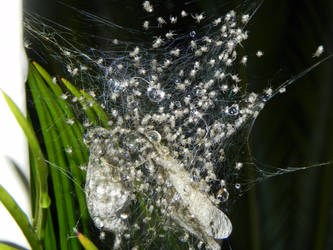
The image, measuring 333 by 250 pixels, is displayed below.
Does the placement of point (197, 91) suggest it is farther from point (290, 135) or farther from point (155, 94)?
point (290, 135)

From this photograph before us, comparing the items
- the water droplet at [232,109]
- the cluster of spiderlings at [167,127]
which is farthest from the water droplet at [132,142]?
the water droplet at [232,109]

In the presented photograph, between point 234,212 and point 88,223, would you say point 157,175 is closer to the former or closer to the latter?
point 88,223

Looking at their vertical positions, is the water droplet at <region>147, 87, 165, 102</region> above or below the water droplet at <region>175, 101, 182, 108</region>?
above

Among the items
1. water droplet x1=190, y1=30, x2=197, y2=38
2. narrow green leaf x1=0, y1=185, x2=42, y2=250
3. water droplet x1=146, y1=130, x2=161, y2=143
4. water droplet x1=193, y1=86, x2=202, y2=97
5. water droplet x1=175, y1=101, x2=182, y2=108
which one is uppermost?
water droplet x1=190, y1=30, x2=197, y2=38

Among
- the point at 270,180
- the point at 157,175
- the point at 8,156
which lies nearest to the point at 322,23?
the point at 270,180

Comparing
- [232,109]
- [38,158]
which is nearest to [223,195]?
[232,109]

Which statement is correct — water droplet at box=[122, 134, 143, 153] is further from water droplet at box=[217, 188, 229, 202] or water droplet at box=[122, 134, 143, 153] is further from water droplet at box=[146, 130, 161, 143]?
water droplet at box=[217, 188, 229, 202]

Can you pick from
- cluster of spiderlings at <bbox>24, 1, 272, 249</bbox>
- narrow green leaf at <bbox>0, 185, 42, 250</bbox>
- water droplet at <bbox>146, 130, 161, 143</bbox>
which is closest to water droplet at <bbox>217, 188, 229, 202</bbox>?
cluster of spiderlings at <bbox>24, 1, 272, 249</bbox>
